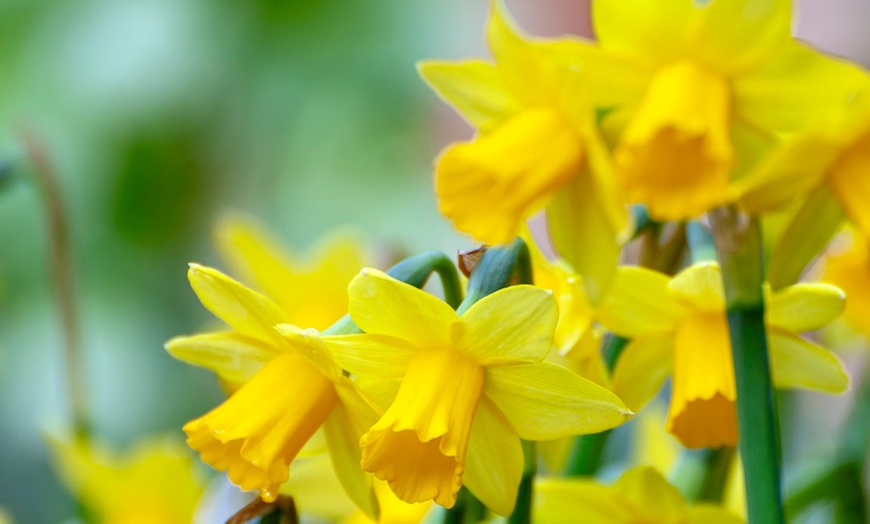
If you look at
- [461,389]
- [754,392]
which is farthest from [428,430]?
[754,392]

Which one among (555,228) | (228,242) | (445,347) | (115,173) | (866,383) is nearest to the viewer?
(445,347)

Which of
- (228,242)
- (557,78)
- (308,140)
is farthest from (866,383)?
(308,140)

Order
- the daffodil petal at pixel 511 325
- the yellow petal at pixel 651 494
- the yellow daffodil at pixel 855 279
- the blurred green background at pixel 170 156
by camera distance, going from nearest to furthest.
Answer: the daffodil petal at pixel 511 325, the yellow petal at pixel 651 494, the yellow daffodil at pixel 855 279, the blurred green background at pixel 170 156

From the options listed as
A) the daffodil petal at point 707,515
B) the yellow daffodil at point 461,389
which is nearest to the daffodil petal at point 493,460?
the yellow daffodil at point 461,389

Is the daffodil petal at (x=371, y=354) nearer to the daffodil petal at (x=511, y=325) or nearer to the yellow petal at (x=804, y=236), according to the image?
the daffodil petal at (x=511, y=325)

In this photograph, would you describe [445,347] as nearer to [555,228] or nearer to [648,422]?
[555,228]

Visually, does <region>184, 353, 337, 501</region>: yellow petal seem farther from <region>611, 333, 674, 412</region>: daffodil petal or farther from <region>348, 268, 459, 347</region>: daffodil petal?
<region>611, 333, 674, 412</region>: daffodil petal
